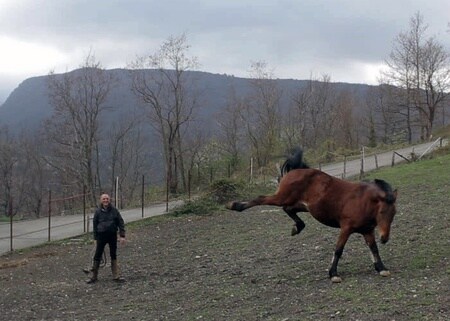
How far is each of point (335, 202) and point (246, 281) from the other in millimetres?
2088

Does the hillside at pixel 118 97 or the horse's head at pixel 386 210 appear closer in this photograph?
the horse's head at pixel 386 210

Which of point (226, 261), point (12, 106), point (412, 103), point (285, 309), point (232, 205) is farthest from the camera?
point (12, 106)

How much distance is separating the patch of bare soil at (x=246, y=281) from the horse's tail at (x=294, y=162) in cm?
168

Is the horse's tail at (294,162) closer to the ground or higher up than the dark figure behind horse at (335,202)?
higher up

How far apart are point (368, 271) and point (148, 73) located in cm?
3686

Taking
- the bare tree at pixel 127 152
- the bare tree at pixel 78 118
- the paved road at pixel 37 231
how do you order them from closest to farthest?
the paved road at pixel 37 231 → the bare tree at pixel 78 118 → the bare tree at pixel 127 152

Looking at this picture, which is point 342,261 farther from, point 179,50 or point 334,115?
point 334,115

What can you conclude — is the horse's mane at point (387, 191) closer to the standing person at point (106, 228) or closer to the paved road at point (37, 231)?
the standing person at point (106, 228)

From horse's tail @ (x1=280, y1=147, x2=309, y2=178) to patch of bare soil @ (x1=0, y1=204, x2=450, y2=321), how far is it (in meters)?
1.68

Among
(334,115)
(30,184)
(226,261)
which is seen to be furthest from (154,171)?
(226,261)

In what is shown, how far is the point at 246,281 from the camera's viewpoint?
388 inches

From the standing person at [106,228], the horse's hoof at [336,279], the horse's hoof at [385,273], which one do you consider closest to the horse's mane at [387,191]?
the horse's hoof at [385,273]

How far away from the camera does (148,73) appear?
4438 centimetres

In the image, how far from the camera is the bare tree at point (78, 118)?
159 ft
